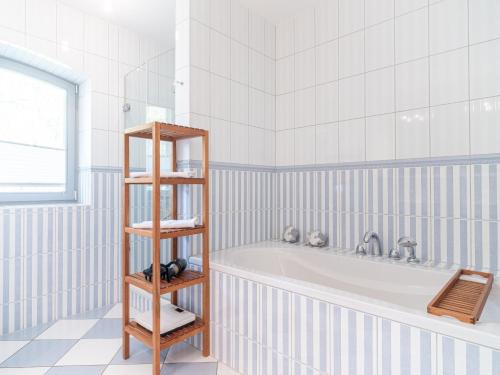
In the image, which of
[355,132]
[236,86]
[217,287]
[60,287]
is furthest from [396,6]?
[60,287]

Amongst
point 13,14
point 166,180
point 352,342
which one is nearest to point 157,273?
point 166,180

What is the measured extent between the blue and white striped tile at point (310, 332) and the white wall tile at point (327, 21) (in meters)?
1.83

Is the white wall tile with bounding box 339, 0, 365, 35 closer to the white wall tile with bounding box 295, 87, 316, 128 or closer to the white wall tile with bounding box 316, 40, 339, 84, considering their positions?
the white wall tile with bounding box 316, 40, 339, 84

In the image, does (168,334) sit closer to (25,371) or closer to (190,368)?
(190,368)

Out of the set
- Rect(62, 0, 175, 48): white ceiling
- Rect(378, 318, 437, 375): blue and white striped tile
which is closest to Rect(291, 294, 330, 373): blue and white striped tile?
Rect(378, 318, 437, 375): blue and white striped tile

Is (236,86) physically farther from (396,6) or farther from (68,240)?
(68,240)

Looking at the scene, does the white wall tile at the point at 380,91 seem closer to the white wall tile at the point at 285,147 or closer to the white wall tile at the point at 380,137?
the white wall tile at the point at 380,137

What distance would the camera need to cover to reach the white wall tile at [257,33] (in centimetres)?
227

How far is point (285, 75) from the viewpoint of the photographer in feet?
7.97

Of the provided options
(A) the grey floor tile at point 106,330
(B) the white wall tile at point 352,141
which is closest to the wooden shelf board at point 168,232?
(A) the grey floor tile at point 106,330

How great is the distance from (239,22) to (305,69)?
597 millimetres

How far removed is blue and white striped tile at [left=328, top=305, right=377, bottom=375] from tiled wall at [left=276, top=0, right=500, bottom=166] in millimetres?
1107

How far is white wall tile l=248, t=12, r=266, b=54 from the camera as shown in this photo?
89.5 inches

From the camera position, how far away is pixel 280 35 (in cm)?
247
